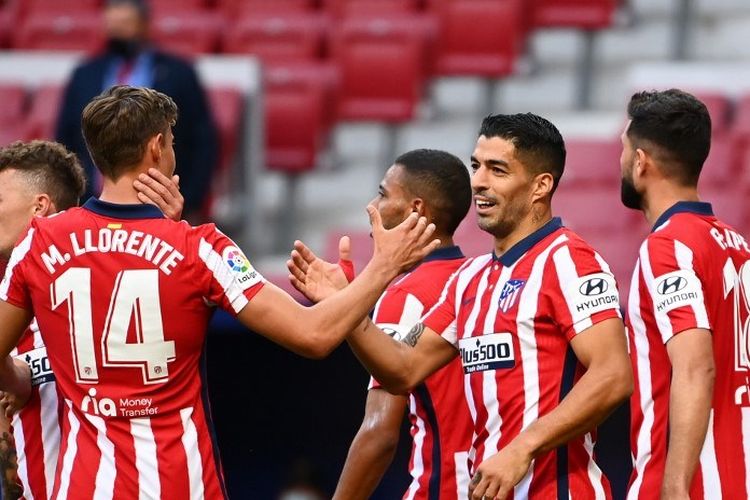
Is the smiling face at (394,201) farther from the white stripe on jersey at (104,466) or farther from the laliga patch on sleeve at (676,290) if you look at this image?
the white stripe on jersey at (104,466)

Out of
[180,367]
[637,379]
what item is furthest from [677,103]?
[180,367]

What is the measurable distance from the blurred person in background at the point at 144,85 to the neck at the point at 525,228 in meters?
3.51

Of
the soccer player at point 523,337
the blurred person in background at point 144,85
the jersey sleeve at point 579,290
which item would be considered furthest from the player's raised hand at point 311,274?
the blurred person in background at point 144,85

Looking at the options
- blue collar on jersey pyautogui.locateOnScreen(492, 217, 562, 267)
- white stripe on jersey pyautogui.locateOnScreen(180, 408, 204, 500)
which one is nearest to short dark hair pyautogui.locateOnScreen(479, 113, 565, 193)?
blue collar on jersey pyautogui.locateOnScreen(492, 217, 562, 267)

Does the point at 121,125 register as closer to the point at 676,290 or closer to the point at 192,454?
the point at 192,454

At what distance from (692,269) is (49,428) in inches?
72.4

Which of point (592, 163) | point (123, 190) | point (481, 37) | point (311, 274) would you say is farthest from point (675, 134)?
point (481, 37)

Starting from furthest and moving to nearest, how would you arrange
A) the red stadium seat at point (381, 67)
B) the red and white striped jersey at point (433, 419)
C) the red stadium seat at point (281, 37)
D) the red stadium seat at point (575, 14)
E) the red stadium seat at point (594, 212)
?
the red stadium seat at point (575, 14)
the red stadium seat at point (281, 37)
the red stadium seat at point (381, 67)
the red stadium seat at point (594, 212)
the red and white striped jersey at point (433, 419)

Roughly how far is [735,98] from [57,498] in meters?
6.16

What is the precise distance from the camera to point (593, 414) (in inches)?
144

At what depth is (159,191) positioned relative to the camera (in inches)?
144

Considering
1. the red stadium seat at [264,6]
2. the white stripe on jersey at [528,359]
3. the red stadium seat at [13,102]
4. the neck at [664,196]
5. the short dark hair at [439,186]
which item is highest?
the red stadium seat at [264,6]

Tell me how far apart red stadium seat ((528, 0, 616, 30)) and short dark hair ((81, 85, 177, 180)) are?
665 cm

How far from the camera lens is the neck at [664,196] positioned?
4.19 metres
